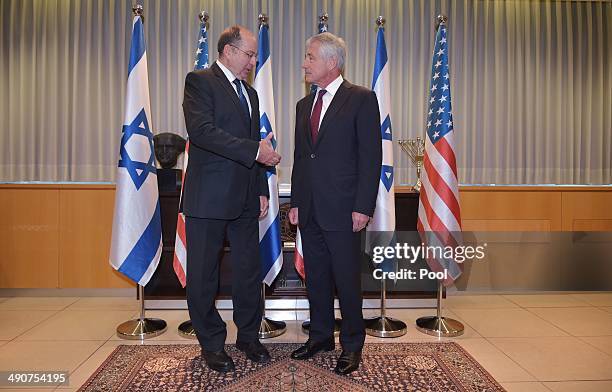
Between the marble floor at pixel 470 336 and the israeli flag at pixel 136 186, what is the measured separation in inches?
19.6

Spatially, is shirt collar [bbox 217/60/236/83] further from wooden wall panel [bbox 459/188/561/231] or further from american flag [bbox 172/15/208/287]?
wooden wall panel [bbox 459/188/561/231]

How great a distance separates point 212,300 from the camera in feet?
8.05

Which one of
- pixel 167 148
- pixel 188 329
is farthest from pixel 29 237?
pixel 188 329

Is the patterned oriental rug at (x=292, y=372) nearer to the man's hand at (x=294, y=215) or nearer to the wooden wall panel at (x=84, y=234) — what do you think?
the man's hand at (x=294, y=215)

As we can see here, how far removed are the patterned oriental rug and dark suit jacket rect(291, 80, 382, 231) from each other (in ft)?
2.35

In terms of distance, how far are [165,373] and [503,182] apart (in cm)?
352

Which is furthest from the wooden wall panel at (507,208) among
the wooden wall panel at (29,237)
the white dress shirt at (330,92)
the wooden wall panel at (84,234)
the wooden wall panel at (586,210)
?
the wooden wall panel at (29,237)

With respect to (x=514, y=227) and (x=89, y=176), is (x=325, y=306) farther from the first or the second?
(x=89, y=176)

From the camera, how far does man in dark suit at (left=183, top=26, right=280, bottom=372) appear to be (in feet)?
7.52

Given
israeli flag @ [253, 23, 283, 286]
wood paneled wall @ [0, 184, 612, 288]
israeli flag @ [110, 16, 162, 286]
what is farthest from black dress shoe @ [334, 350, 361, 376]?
wood paneled wall @ [0, 184, 612, 288]

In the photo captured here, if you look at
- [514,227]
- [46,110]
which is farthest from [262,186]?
[46,110]

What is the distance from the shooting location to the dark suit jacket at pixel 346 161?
232 cm

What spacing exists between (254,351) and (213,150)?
1074 mm

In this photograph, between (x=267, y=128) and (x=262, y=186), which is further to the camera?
(x=267, y=128)
